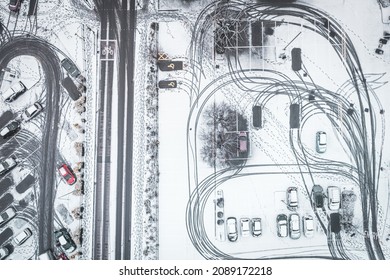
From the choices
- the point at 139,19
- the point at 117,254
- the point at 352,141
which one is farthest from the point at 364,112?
the point at 117,254

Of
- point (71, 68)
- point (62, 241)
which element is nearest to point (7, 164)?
point (62, 241)

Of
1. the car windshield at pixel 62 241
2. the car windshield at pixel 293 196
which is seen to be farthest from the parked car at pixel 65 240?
the car windshield at pixel 293 196

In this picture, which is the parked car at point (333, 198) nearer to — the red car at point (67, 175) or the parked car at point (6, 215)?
the red car at point (67, 175)

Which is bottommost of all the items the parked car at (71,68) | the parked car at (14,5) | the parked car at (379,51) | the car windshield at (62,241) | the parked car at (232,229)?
the car windshield at (62,241)

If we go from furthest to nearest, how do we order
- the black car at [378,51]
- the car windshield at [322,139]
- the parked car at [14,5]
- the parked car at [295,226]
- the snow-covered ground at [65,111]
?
1. the parked car at [14,5]
2. the black car at [378,51]
3. the snow-covered ground at [65,111]
4. the car windshield at [322,139]
5. the parked car at [295,226]

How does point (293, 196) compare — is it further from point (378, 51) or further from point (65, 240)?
point (65, 240)

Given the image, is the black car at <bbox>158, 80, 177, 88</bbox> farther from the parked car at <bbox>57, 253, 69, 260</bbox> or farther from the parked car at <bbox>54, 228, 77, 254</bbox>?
the parked car at <bbox>57, 253, 69, 260</bbox>

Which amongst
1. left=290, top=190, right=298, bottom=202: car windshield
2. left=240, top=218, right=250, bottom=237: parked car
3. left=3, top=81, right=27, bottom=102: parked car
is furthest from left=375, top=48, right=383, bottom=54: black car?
left=3, top=81, right=27, bottom=102: parked car
